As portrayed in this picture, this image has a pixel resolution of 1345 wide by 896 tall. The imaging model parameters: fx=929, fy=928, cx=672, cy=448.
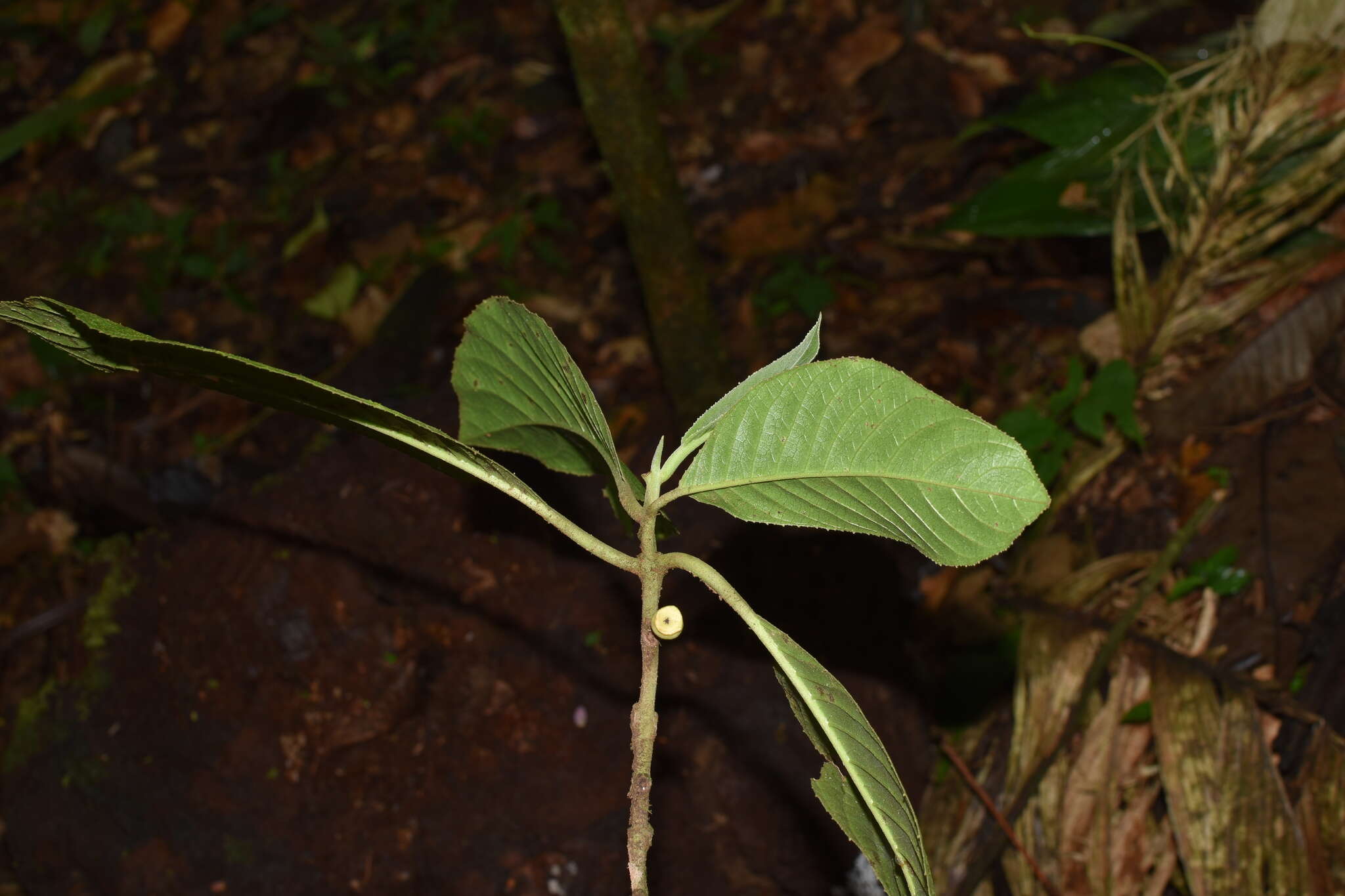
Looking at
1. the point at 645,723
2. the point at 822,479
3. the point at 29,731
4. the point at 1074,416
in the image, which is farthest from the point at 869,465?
the point at 29,731

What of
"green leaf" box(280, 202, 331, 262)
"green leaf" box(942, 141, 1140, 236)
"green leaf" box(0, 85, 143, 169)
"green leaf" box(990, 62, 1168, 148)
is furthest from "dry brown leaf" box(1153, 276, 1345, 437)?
"green leaf" box(0, 85, 143, 169)

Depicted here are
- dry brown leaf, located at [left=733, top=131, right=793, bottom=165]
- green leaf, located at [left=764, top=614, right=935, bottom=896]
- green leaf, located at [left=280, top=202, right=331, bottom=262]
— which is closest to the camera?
green leaf, located at [left=764, top=614, right=935, bottom=896]

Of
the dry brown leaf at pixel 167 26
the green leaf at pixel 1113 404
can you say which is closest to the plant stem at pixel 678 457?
A: the green leaf at pixel 1113 404

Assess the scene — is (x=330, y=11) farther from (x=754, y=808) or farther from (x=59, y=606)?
(x=754, y=808)

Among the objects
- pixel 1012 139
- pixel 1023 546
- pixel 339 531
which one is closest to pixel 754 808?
pixel 1023 546

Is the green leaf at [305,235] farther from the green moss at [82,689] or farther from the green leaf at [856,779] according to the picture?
the green leaf at [856,779]

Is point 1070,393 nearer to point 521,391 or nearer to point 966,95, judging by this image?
point 966,95

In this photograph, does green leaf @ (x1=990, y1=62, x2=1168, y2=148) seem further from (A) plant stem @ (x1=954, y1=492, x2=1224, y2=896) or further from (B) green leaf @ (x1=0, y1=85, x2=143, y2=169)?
(B) green leaf @ (x1=0, y1=85, x2=143, y2=169)
